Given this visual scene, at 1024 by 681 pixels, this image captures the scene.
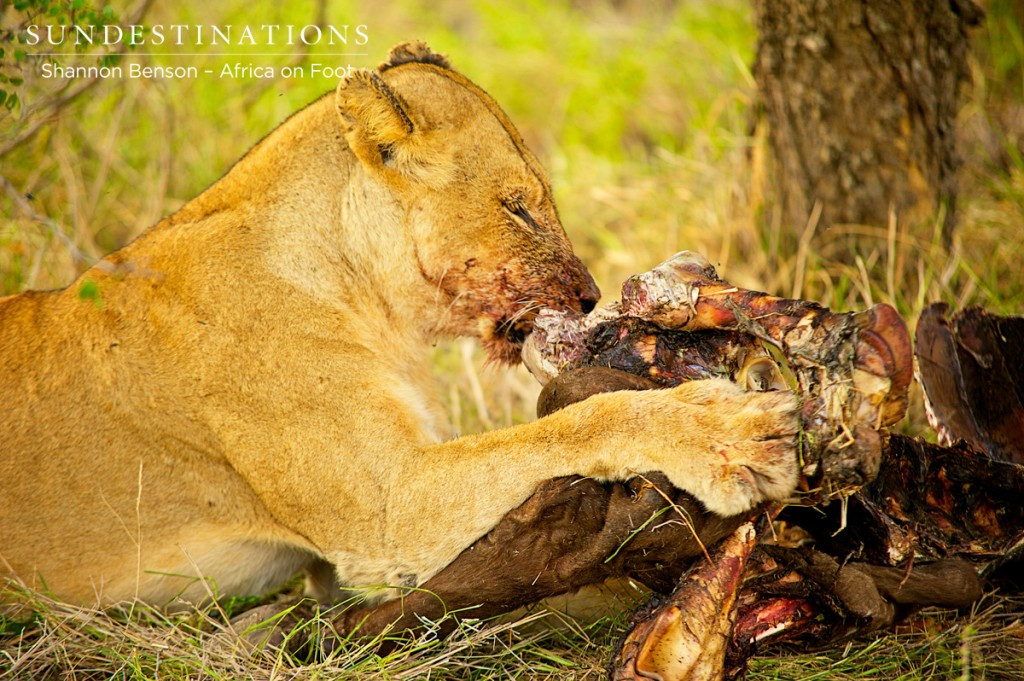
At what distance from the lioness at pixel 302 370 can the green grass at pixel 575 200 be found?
27cm

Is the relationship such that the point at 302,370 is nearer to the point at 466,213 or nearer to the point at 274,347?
the point at 274,347

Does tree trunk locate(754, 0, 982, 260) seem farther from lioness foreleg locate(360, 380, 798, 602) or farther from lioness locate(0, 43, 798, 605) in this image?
lioness foreleg locate(360, 380, 798, 602)

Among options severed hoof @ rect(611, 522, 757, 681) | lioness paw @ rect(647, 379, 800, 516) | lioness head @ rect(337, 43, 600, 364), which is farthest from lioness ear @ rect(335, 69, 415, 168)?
severed hoof @ rect(611, 522, 757, 681)

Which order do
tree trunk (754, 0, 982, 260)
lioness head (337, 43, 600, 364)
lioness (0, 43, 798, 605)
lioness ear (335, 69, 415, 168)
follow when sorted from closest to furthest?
lioness (0, 43, 798, 605)
lioness ear (335, 69, 415, 168)
lioness head (337, 43, 600, 364)
tree trunk (754, 0, 982, 260)

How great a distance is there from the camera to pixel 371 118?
313 cm

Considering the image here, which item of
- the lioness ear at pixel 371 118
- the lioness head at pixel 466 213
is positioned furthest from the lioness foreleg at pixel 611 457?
the lioness ear at pixel 371 118

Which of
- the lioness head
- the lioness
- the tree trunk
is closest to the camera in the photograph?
the lioness

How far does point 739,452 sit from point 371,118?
1598 mm

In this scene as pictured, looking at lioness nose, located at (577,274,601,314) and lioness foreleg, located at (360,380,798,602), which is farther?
lioness nose, located at (577,274,601,314)

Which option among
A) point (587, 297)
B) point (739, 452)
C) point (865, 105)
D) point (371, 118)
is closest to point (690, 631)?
point (739, 452)

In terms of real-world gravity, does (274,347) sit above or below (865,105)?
below

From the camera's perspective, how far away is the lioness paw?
2.48 m

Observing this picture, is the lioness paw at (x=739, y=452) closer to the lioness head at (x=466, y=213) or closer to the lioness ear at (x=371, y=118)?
the lioness head at (x=466, y=213)

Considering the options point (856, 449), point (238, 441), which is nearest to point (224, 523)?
point (238, 441)
